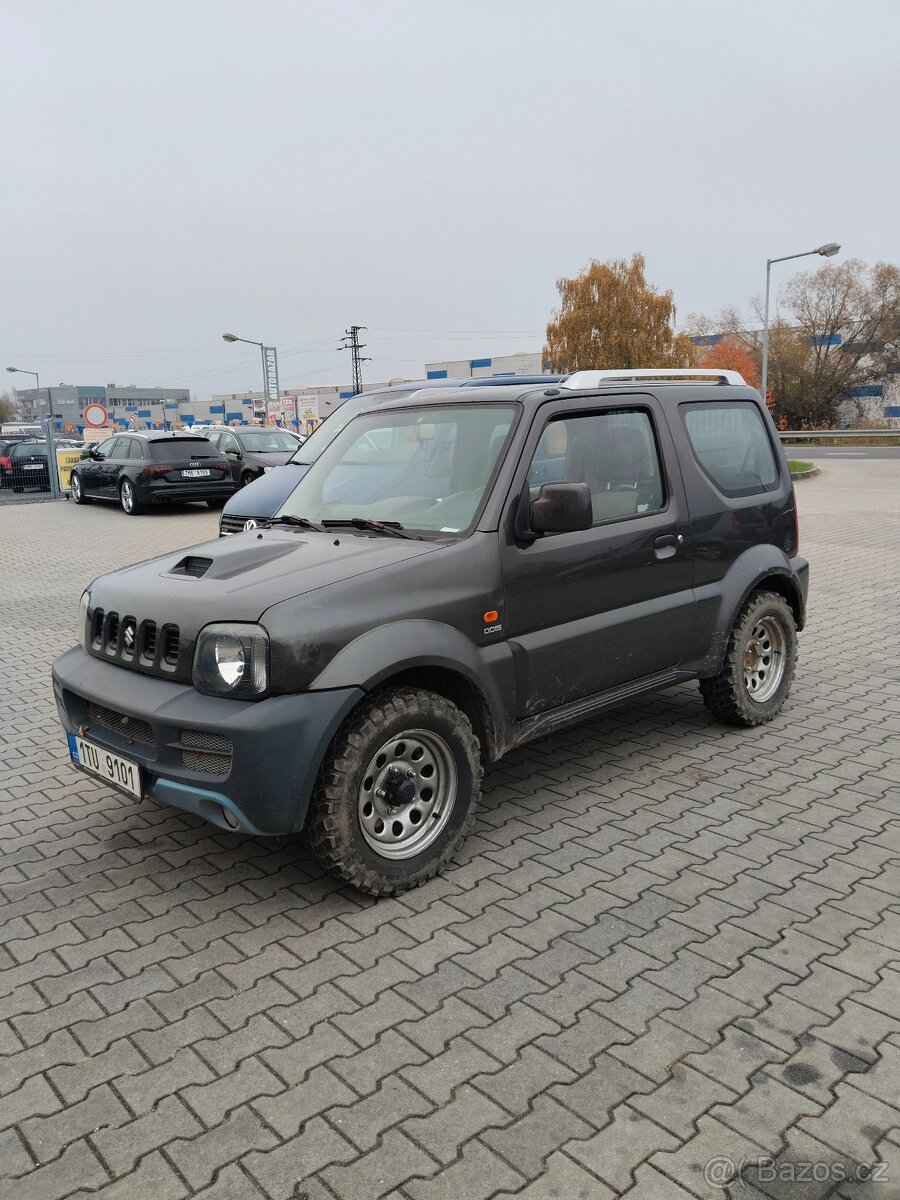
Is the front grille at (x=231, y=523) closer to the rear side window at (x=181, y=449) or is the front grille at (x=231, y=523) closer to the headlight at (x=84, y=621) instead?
the headlight at (x=84, y=621)

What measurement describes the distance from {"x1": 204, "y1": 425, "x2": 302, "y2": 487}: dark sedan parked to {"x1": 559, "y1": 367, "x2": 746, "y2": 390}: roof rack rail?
49.1 ft

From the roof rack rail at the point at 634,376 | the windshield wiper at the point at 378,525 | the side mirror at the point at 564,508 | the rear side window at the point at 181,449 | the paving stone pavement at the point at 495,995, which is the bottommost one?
the paving stone pavement at the point at 495,995

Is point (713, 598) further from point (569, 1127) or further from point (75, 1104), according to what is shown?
point (75, 1104)

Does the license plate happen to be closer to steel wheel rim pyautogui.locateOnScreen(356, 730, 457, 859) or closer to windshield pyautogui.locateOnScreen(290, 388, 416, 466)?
steel wheel rim pyautogui.locateOnScreen(356, 730, 457, 859)

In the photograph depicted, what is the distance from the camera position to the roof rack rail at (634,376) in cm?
451

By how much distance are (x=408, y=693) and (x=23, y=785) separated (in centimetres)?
251

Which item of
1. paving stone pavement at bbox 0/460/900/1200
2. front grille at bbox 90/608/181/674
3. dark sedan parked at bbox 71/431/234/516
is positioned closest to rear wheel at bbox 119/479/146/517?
dark sedan parked at bbox 71/431/234/516

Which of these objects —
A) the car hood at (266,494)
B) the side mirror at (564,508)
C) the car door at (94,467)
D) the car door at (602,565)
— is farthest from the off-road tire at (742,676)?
the car door at (94,467)

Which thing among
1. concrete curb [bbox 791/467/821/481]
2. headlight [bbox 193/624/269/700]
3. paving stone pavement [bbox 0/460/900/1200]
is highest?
headlight [bbox 193/624/269/700]

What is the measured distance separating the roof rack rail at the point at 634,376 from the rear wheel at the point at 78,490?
19.0 metres

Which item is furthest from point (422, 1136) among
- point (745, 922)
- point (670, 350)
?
point (670, 350)

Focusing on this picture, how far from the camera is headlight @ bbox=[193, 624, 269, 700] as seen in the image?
3.31 meters

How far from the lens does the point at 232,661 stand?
11.1 feet

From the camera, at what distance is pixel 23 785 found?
4918 millimetres
